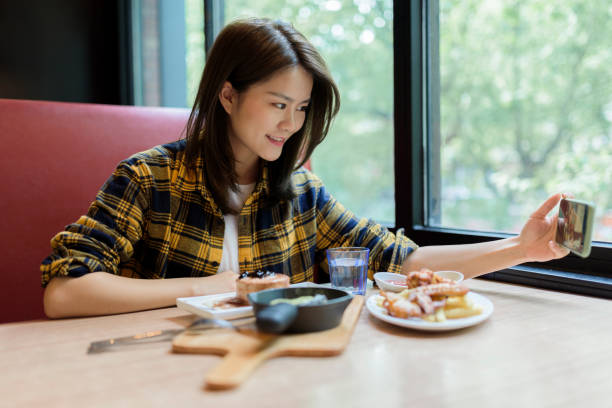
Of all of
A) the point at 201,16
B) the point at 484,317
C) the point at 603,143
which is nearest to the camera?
the point at 484,317

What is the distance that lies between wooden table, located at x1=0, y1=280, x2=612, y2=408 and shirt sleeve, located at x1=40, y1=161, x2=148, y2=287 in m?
0.14

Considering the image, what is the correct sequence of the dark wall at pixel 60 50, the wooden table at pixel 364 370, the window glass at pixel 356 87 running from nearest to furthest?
the wooden table at pixel 364 370
the window glass at pixel 356 87
the dark wall at pixel 60 50

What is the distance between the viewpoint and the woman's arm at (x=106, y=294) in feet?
3.30

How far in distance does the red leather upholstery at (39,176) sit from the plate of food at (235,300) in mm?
671

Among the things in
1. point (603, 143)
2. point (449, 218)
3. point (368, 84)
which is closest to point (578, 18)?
point (603, 143)

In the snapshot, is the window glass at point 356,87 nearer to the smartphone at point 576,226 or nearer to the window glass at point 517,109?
the window glass at point 517,109

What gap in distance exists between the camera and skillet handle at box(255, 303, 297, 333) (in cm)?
70

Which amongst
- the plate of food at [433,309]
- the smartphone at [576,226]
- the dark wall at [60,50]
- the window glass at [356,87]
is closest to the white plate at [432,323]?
the plate of food at [433,309]

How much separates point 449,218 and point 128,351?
4.10ft

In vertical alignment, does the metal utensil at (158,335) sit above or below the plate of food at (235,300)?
below

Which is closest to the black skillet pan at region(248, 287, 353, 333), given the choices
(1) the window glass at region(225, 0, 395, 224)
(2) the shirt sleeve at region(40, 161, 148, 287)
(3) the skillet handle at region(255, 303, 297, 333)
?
(3) the skillet handle at region(255, 303, 297, 333)

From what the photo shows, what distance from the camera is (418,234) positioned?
1676mm

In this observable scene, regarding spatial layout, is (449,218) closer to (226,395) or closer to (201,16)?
(226,395)

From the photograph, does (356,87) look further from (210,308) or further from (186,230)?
(210,308)
